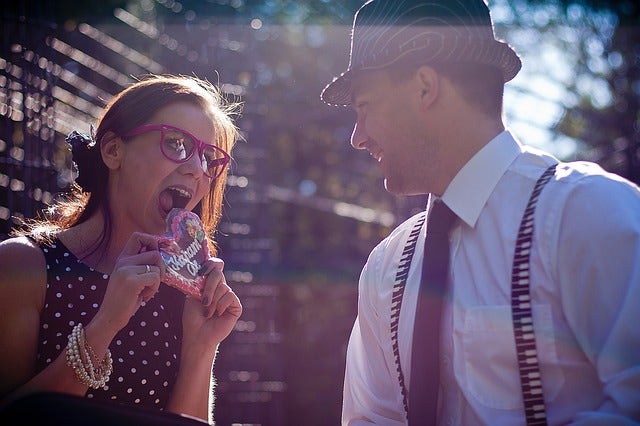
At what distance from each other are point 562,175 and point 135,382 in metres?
1.60

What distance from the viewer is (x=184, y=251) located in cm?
251

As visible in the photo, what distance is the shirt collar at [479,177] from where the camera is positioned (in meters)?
2.53

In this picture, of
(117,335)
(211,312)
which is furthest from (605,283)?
(117,335)

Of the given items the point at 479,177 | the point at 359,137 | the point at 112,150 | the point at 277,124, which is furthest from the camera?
the point at 277,124

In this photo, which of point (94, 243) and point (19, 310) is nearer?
point (19, 310)

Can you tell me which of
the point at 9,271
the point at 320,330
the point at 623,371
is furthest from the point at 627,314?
the point at 320,330

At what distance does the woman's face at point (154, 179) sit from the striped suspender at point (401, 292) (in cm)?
82

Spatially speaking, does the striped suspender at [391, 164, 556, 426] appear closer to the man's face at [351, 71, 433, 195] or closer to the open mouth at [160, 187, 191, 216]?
the man's face at [351, 71, 433, 195]

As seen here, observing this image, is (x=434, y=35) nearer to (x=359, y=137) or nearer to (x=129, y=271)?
(x=359, y=137)

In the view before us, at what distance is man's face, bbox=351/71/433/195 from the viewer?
2.65 m

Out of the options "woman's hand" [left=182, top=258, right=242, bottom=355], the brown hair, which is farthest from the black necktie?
the brown hair

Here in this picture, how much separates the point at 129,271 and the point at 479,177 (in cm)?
124

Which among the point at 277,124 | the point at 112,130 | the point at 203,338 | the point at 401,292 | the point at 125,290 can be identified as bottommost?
the point at 203,338

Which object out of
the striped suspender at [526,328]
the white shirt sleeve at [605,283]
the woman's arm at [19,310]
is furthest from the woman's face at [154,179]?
the white shirt sleeve at [605,283]
